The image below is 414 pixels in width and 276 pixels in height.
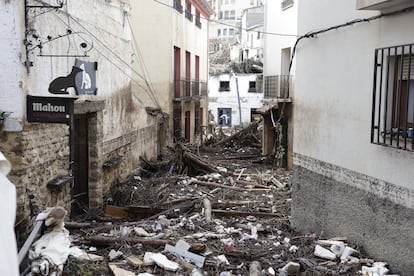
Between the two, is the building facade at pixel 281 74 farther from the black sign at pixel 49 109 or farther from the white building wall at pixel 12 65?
the white building wall at pixel 12 65

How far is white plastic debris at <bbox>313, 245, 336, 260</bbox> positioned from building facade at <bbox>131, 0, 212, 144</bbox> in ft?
38.0

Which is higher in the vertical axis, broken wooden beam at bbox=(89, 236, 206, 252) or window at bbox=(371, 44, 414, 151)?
window at bbox=(371, 44, 414, 151)

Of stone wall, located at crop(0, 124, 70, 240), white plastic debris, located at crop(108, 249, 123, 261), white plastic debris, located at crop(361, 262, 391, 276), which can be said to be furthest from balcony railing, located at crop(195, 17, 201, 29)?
white plastic debris, located at crop(361, 262, 391, 276)

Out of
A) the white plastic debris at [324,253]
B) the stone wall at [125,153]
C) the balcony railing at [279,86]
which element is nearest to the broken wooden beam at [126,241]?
the white plastic debris at [324,253]

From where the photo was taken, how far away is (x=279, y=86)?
17.7 meters

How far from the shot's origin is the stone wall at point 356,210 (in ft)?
20.4

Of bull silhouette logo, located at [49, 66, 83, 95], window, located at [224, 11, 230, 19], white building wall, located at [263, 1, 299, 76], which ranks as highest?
window, located at [224, 11, 230, 19]

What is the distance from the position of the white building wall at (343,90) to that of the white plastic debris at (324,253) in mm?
1349

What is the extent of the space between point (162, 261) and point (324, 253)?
98.5 inches

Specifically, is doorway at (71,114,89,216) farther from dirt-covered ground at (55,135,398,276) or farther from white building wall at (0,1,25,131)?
white building wall at (0,1,25,131)

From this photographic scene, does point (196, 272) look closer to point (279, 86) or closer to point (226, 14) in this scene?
point (279, 86)

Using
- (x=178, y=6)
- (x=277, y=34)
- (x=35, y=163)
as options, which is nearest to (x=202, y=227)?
(x=35, y=163)

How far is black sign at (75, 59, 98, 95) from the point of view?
9.61m

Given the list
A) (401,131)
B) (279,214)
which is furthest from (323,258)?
(279,214)
